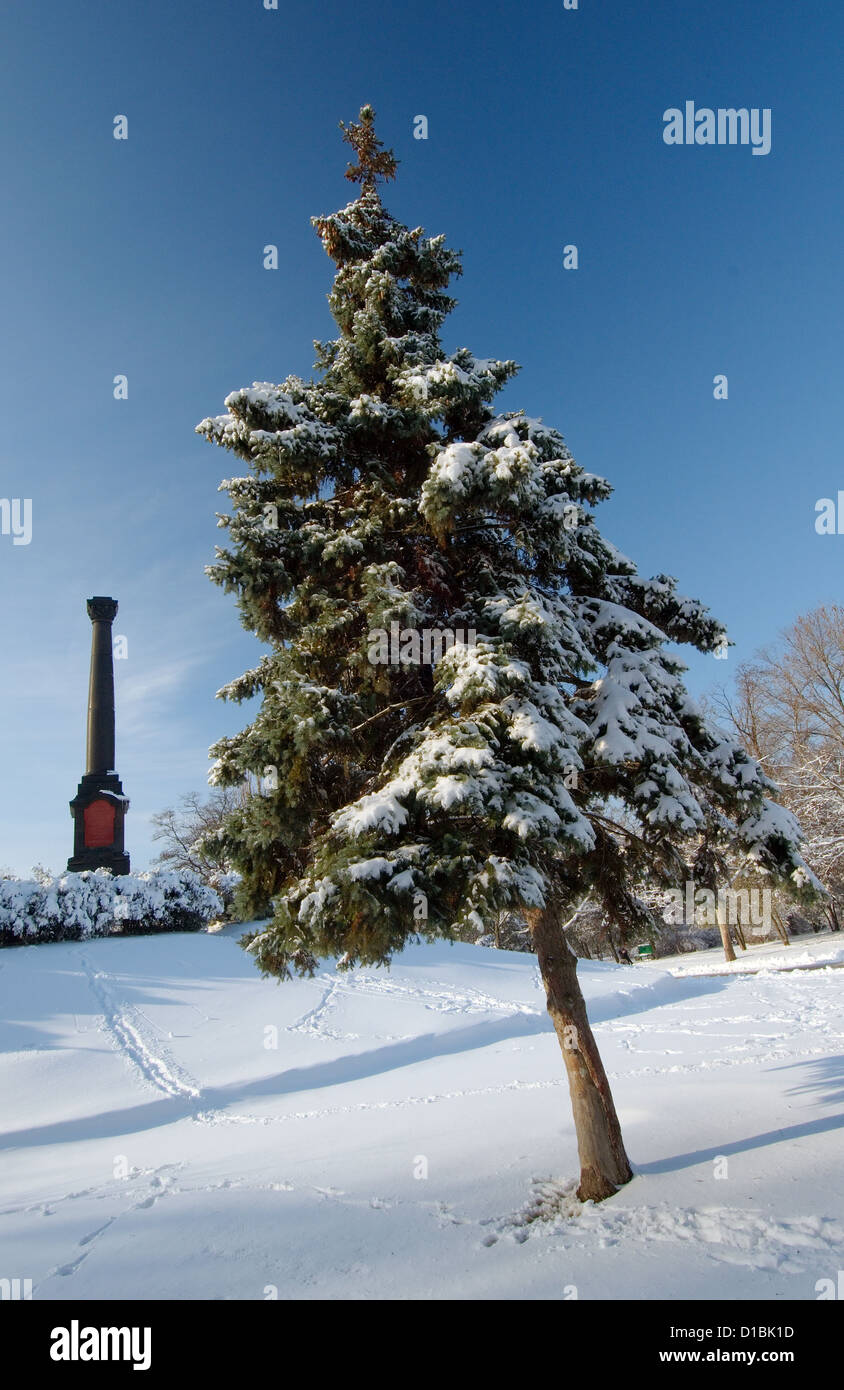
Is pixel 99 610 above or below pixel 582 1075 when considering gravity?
above

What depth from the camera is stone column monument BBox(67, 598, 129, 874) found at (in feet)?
101

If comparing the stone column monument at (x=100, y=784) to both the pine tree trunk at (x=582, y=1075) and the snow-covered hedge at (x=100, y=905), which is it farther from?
the pine tree trunk at (x=582, y=1075)

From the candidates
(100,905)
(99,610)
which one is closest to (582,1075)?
(100,905)

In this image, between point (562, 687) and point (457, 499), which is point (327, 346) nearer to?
point (457, 499)

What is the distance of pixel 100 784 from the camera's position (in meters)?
32.3

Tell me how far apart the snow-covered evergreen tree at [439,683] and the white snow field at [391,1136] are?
1.35 meters

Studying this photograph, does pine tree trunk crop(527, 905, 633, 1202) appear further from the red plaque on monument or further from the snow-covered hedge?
the red plaque on monument

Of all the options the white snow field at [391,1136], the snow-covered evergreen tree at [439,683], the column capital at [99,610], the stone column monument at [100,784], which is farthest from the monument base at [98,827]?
the snow-covered evergreen tree at [439,683]

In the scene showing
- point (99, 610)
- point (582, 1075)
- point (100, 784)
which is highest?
point (99, 610)

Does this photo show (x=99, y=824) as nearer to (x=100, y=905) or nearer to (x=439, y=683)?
(x=100, y=905)

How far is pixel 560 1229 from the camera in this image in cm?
598

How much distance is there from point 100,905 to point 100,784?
10.1 meters

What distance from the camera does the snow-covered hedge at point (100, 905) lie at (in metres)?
21.9

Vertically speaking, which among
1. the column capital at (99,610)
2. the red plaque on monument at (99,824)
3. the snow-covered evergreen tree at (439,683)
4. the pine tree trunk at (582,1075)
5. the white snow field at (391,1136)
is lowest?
the white snow field at (391,1136)
